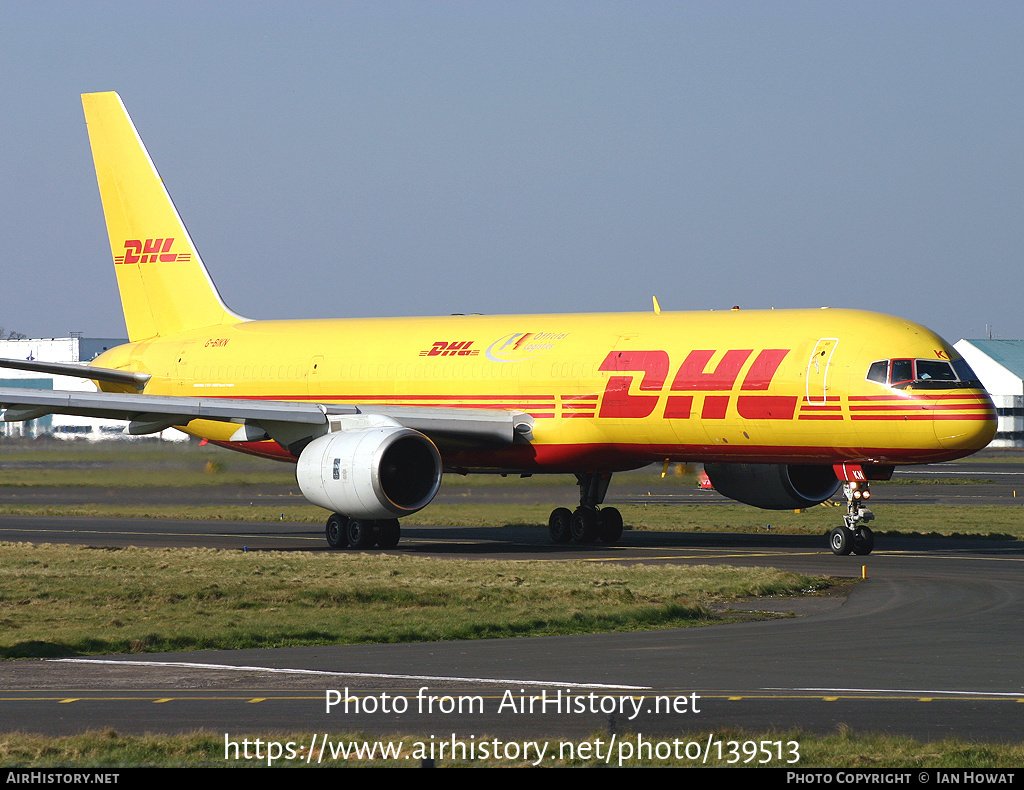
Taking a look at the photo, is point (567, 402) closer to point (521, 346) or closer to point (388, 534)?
point (521, 346)

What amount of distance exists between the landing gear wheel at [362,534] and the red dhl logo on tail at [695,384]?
5348 millimetres

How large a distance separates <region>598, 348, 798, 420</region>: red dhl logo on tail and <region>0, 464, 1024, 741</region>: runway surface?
738 centimetres

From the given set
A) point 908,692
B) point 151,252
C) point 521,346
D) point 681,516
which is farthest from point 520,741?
point 151,252

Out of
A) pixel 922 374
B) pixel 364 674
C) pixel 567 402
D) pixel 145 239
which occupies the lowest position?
pixel 364 674

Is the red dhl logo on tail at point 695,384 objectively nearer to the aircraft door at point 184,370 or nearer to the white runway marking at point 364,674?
the aircraft door at point 184,370

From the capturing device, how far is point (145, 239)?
40000 millimetres

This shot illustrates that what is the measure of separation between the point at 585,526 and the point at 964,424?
9.16 metres

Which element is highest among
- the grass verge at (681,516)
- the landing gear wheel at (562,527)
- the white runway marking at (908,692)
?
the white runway marking at (908,692)

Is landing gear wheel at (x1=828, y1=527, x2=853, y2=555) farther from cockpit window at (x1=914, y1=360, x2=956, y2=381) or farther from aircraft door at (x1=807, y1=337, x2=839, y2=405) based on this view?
cockpit window at (x1=914, y1=360, x2=956, y2=381)

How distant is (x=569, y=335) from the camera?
104 ft

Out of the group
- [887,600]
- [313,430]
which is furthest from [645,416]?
[887,600]

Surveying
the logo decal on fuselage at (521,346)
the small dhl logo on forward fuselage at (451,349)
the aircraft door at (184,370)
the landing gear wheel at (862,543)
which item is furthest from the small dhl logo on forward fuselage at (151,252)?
the landing gear wheel at (862,543)

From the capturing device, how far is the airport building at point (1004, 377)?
10584cm
